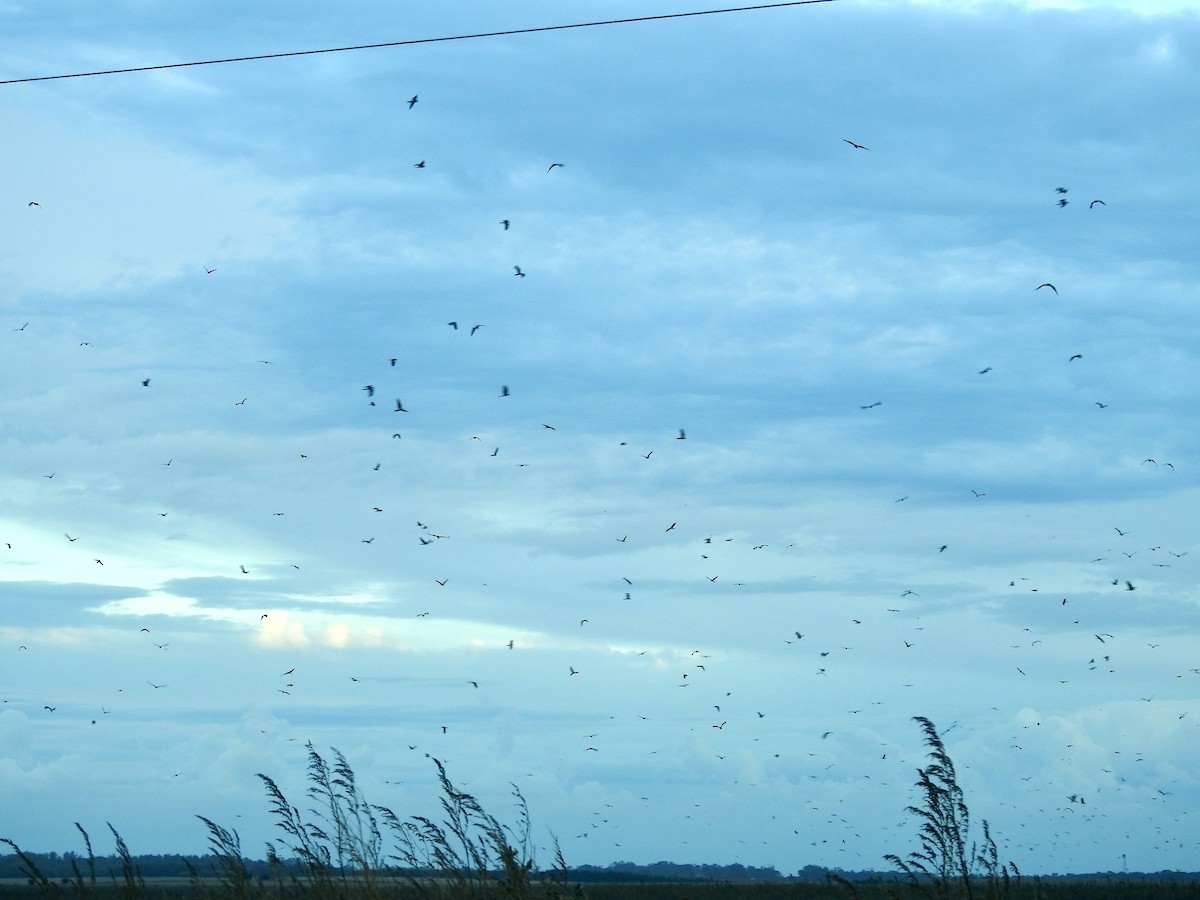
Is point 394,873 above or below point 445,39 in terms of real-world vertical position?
below

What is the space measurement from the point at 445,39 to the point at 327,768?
10560 millimetres

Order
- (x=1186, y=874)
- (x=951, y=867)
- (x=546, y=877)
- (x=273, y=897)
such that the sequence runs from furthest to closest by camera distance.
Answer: (x=1186, y=874) < (x=273, y=897) < (x=546, y=877) < (x=951, y=867)

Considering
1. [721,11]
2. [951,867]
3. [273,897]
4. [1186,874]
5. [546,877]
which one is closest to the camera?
[951,867]

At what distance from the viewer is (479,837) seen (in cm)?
1180

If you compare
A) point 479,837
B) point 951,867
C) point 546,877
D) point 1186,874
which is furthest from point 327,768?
point 1186,874

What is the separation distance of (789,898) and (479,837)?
3190 cm

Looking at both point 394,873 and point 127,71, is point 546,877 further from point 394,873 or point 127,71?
point 127,71

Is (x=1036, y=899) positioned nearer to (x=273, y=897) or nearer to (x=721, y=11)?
(x=273, y=897)

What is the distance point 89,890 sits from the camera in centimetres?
1166

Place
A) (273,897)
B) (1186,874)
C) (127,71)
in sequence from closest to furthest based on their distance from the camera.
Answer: (273,897) < (127,71) < (1186,874)

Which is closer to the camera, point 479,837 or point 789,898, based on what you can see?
point 479,837

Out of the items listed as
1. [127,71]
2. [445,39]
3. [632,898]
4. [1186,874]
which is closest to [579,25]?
[445,39]

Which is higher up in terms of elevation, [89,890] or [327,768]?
[327,768]

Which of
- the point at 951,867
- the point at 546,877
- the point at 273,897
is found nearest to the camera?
the point at 951,867
